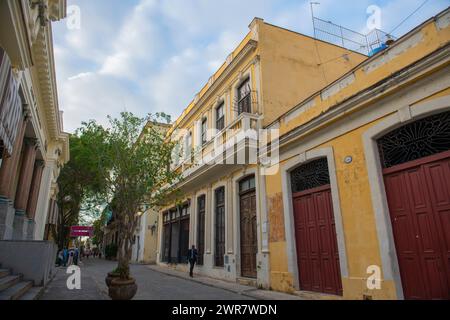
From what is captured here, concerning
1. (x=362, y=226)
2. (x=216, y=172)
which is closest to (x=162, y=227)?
(x=216, y=172)

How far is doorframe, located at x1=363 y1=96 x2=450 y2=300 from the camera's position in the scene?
619 cm

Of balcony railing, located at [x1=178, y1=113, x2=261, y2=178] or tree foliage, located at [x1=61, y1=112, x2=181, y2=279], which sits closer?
tree foliage, located at [x1=61, y1=112, x2=181, y2=279]

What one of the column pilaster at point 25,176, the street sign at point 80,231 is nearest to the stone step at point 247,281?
the column pilaster at point 25,176

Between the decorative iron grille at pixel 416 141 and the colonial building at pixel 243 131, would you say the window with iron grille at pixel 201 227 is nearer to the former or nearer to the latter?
Answer: the colonial building at pixel 243 131

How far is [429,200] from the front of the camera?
20.0 ft

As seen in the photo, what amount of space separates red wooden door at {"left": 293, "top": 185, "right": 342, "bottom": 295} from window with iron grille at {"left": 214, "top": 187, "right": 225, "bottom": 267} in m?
5.08

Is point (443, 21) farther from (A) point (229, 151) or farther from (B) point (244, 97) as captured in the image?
(B) point (244, 97)

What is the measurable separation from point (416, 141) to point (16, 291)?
888cm

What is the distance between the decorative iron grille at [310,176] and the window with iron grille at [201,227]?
7.08 m

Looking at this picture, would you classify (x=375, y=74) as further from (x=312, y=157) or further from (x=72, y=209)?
(x=72, y=209)

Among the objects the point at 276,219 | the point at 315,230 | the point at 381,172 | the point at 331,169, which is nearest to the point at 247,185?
the point at 276,219

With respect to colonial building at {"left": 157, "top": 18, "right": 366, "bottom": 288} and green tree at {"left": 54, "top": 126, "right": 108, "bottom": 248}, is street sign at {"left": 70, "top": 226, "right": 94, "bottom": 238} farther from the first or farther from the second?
colonial building at {"left": 157, "top": 18, "right": 366, "bottom": 288}

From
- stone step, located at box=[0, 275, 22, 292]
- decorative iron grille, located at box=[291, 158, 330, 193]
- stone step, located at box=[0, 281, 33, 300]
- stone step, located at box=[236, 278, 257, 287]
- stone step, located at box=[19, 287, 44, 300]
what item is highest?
decorative iron grille, located at box=[291, 158, 330, 193]

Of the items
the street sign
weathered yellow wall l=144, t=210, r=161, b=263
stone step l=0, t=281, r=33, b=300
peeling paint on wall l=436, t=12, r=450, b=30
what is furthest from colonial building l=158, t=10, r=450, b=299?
weathered yellow wall l=144, t=210, r=161, b=263
